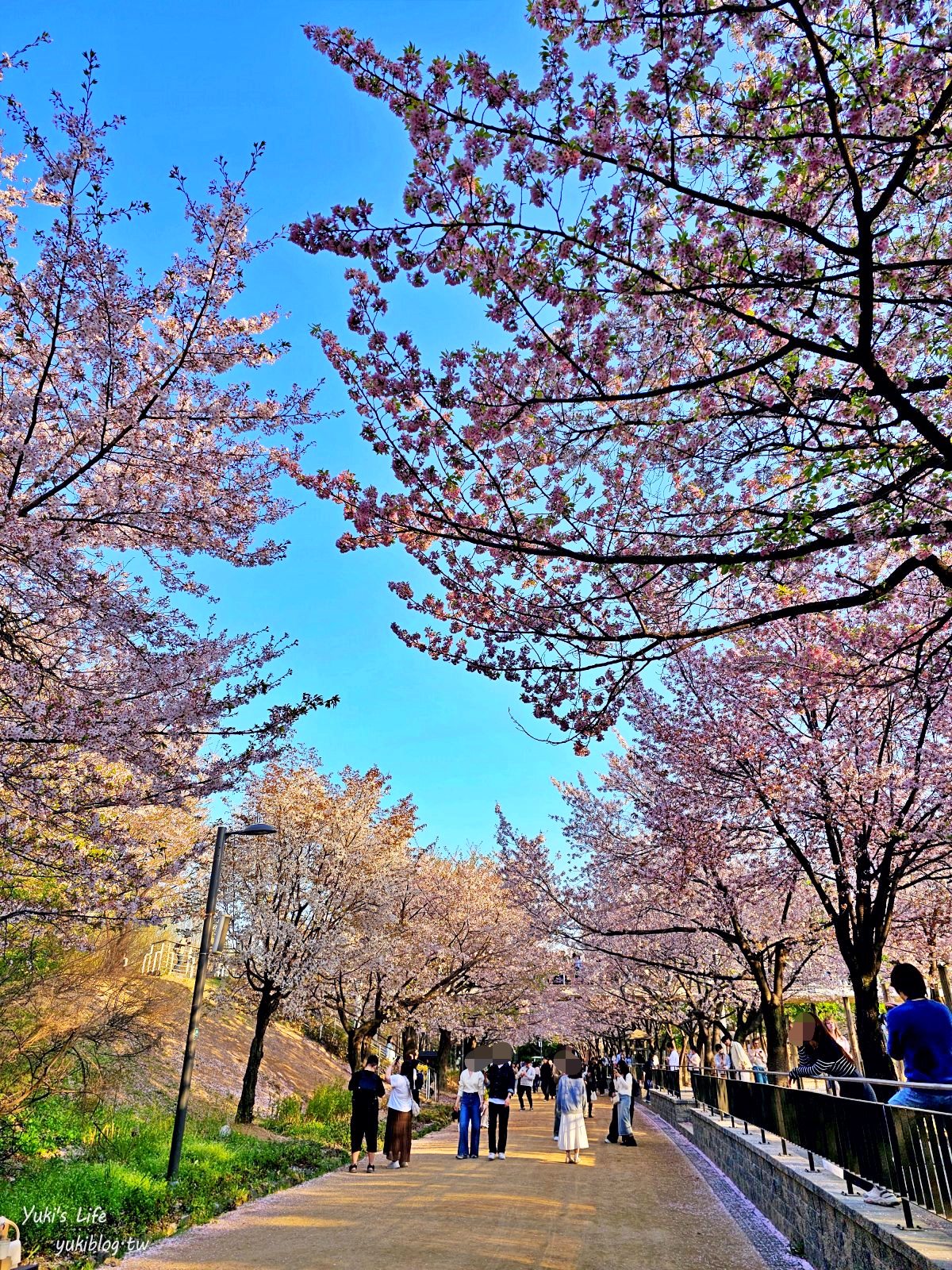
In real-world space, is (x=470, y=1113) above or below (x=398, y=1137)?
above

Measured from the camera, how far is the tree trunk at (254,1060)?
14578 millimetres

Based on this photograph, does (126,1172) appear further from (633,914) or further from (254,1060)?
(633,914)

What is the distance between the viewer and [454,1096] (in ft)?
107

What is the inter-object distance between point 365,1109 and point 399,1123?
0.88m

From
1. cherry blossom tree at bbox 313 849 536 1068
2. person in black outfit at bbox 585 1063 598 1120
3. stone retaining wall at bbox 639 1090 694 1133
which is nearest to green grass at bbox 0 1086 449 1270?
cherry blossom tree at bbox 313 849 536 1068

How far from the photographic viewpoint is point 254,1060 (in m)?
15.2

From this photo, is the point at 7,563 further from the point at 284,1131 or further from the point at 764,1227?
the point at 284,1131

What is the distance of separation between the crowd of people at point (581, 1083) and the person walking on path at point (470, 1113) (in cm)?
1

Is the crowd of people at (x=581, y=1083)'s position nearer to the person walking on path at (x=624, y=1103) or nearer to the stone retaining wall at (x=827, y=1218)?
the person walking on path at (x=624, y=1103)

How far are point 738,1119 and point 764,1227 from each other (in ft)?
16.3

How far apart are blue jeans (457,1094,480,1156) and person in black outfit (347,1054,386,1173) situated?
7.05 feet

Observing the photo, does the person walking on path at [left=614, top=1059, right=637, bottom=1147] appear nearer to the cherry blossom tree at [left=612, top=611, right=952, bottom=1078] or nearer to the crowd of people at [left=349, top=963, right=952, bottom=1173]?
the crowd of people at [left=349, top=963, right=952, bottom=1173]

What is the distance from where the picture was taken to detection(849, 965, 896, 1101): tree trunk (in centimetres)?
1020

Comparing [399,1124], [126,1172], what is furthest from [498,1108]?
[126,1172]
